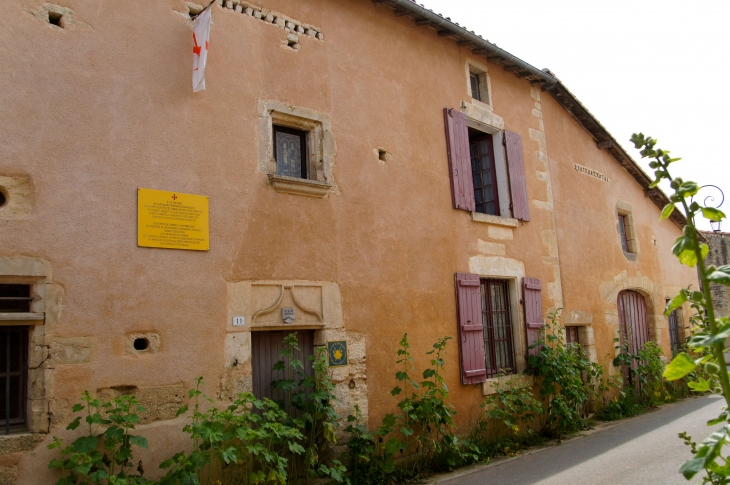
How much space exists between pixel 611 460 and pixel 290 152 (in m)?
4.82

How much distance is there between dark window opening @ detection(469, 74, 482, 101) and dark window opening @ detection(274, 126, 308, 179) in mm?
3356

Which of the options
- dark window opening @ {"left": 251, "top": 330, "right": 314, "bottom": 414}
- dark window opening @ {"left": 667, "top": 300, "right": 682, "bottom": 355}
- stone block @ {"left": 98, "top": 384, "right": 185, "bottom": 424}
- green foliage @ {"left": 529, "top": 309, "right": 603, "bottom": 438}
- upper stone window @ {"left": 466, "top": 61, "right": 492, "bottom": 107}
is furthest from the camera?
dark window opening @ {"left": 667, "top": 300, "right": 682, "bottom": 355}

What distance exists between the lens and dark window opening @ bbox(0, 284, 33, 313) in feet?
13.7

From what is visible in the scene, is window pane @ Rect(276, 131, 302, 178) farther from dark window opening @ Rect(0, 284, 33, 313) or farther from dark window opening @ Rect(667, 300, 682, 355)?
dark window opening @ Rect(667, 300, 682, 355)

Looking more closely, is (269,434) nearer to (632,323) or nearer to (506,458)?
(506,458)

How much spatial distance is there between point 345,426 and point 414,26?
4997 mm

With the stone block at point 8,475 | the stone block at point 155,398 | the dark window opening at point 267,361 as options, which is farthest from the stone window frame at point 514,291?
the stone block at point 8,475

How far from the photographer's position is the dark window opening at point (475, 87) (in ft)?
27.6

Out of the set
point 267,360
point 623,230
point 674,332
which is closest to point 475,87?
point 623,230

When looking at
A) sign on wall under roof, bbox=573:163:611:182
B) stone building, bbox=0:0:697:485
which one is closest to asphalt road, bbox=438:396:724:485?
stone building, bbox=0:0:697:485

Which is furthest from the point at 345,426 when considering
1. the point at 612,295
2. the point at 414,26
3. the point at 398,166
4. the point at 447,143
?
the point at 612,295

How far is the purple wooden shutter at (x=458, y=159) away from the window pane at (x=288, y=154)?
7.41ft

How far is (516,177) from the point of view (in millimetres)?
8406

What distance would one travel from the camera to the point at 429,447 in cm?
620
